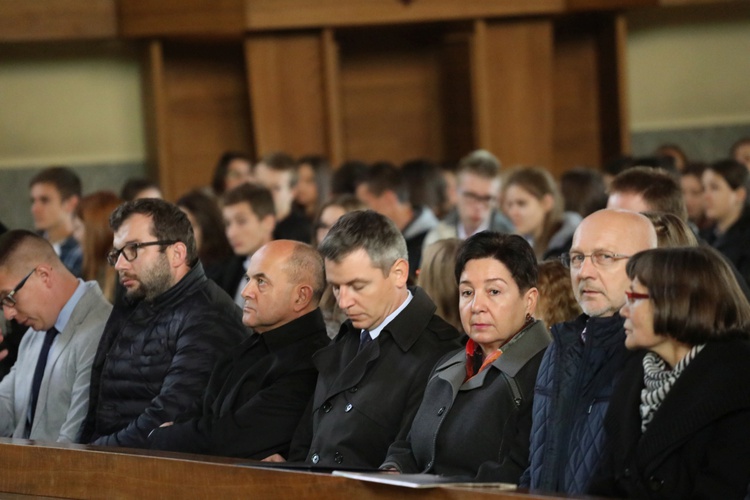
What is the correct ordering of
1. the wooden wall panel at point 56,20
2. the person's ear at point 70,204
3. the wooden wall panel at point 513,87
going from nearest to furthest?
the person's ear at point 70,204 → the wooden wall panel at point 56,20 → the wooden wall panel at point 513,87

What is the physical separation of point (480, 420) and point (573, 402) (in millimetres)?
310

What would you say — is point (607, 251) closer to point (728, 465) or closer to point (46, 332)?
point (728, 465)

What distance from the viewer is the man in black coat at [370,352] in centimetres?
389

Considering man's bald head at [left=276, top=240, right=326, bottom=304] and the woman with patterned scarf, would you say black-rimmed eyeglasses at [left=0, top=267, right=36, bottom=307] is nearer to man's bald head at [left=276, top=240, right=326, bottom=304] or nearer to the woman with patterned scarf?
man's bald head at [left=276, top=240, right=326, bottom=304]

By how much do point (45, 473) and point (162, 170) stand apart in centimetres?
674

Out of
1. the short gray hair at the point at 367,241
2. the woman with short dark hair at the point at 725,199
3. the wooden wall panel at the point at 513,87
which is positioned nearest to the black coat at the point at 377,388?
the short gray hair at the point at 367,241

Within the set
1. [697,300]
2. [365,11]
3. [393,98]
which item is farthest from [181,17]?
[697,300]

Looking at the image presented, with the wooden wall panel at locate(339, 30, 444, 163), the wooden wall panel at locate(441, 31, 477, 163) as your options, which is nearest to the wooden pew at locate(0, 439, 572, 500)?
the wooden wall panel at locate(441, 31, 477, 163)

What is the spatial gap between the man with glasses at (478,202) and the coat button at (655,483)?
13.1ft

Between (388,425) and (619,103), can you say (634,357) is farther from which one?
(619,103)

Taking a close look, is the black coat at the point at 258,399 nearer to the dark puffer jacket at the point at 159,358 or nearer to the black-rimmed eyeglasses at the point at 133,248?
the dark puffer jacket at the point at 159,358

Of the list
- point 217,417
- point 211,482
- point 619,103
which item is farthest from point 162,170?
point 211,482

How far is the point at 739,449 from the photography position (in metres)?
2.86

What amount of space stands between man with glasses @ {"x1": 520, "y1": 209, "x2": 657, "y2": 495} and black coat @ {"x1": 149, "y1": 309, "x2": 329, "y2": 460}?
3.48 ft
